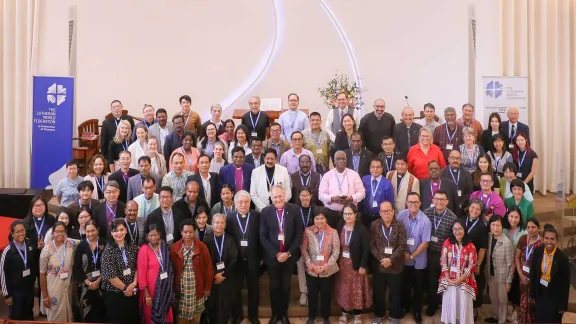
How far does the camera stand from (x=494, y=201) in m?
6.39

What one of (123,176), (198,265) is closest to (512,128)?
(198,265)

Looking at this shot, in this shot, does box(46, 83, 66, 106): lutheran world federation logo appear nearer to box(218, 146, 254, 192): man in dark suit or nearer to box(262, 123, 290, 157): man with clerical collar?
box(262, 123, 290, 157): man with clerical collar

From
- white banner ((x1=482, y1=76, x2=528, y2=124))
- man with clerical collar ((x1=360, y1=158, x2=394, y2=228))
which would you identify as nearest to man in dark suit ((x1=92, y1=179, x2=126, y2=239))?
man with clerical collar ((x1=360, y1=158, x2=394, y2=228))

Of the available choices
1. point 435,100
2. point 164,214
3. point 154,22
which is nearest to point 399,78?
point 435,100

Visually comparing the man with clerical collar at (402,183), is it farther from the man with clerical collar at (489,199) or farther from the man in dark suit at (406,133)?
the man in dark suit at (406,133)

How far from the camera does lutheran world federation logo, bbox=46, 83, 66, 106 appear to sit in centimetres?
934

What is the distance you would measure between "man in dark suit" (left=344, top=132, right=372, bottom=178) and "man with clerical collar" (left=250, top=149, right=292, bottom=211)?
2.53 feet

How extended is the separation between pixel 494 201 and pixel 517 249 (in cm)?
54

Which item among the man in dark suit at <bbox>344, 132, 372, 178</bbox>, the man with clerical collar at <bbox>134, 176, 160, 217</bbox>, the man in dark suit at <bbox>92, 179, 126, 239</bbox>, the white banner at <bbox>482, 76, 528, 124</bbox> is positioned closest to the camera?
the man in dark suit at <bbox>92, 179, 126, 239</bbox>

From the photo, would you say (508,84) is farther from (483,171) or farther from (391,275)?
(391,275)

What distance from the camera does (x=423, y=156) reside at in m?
7.08

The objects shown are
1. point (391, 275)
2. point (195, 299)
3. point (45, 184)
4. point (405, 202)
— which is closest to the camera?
point (195, 299)

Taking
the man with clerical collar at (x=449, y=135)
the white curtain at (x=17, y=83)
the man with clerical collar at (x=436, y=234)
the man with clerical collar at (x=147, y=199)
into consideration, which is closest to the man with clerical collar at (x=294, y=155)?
the man with clerical collar at (x=436, y=234)

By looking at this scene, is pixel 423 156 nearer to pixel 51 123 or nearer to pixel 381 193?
pixel 381 193
